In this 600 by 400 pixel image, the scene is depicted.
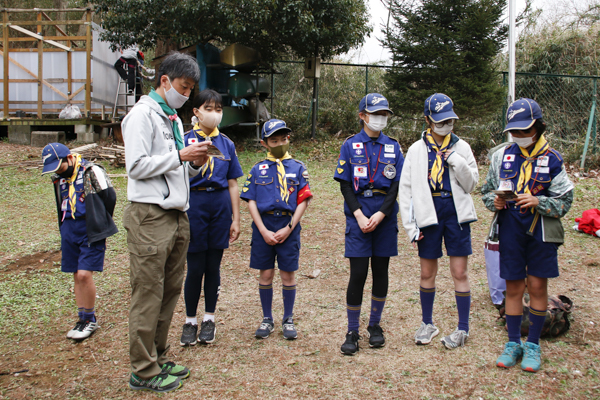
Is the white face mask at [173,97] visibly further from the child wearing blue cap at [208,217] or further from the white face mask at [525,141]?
the white face mask at [525,141]

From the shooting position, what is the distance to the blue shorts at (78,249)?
427 cm

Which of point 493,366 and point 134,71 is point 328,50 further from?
point 493,366

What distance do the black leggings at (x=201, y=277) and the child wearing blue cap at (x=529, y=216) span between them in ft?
7.48

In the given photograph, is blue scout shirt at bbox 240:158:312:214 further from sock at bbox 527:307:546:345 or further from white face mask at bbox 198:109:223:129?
sock at bbox 527:307:546:345

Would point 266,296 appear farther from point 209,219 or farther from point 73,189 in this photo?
point 73,189

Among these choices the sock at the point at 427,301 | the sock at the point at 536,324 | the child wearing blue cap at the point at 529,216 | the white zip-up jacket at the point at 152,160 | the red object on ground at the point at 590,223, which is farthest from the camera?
the red object on ground at the point at 590,223

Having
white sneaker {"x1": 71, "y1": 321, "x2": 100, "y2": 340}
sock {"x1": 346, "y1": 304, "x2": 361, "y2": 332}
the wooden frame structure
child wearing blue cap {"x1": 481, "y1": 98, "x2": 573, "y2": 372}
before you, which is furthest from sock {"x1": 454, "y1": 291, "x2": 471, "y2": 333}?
the wooden frame structure

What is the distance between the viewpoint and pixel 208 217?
3.92 m

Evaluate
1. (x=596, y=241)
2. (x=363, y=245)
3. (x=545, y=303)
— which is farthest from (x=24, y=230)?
(x=596, y=241)

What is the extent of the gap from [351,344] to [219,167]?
1.79 meters

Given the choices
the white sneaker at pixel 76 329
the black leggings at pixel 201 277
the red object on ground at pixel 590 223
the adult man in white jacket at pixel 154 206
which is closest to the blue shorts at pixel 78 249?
the white sneaker at pixel 76 329

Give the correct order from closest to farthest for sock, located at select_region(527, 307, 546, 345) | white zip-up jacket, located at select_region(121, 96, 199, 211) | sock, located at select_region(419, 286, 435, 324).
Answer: white zip-up jacket, located at select_region(121, 96, 199, 211) → sock, located at select_region(527, 307, 546, 345) → sock, located at select_region(419, 286, 435, 324)

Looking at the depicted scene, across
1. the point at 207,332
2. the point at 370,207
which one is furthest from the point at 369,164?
the point at 207,332

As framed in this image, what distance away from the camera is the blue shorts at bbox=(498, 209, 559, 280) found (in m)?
3.36
